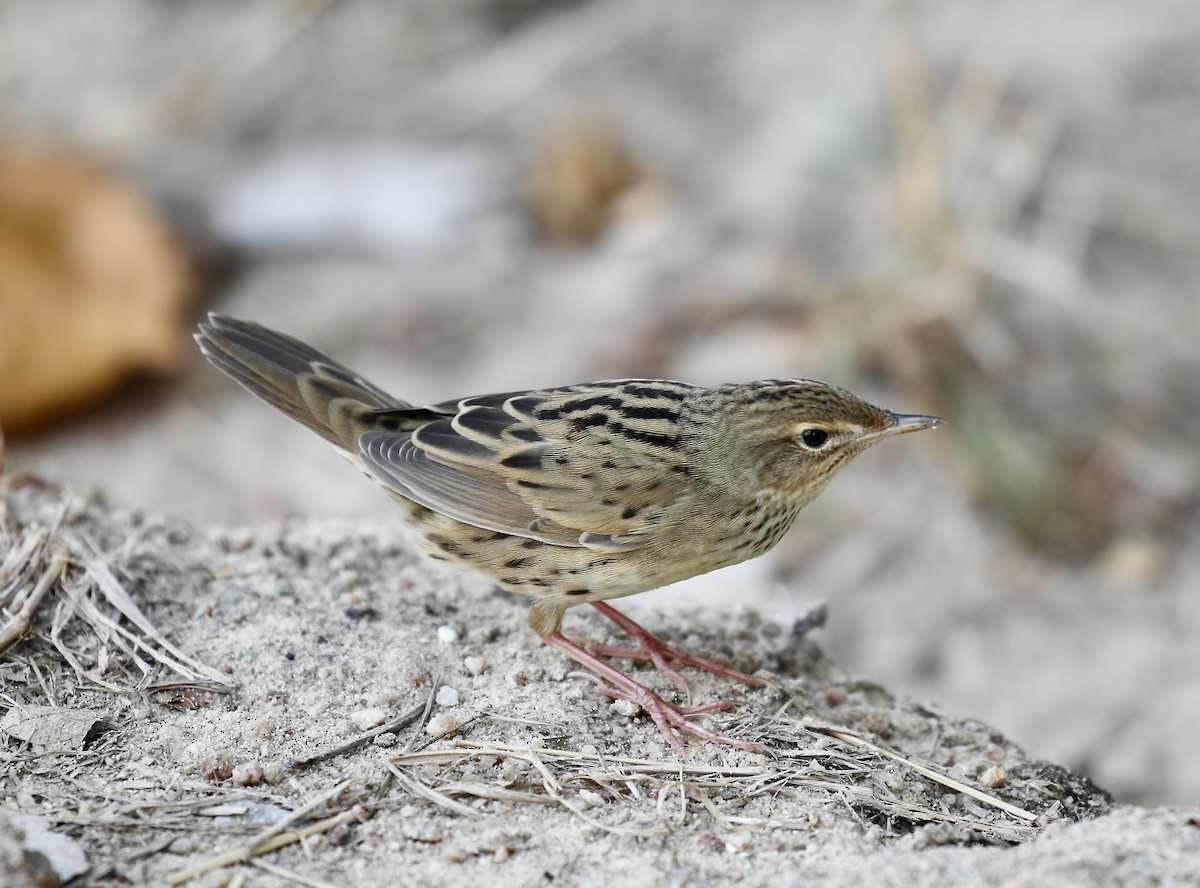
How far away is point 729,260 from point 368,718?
5604 millimetres

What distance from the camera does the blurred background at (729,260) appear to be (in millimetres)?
7117

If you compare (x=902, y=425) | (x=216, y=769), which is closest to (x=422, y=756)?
(x=216, y=769)

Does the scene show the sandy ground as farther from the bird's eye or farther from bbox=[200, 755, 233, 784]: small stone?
the bird's eye

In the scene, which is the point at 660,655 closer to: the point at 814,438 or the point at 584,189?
the point at 814,438

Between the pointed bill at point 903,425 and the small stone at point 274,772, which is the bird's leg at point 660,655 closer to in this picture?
the pointed bill at point 903,425

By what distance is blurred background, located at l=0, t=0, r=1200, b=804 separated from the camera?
23.4 feet

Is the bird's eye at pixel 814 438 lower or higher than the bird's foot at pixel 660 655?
higher

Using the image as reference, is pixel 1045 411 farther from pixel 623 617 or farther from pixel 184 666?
pixel 184 666

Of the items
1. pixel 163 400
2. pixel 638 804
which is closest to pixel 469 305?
pixel 163 400

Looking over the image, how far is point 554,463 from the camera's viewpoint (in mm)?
4672

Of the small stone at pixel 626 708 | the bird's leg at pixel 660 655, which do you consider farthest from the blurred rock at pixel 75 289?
the small stone at pixel 626 708

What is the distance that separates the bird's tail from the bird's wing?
24cm

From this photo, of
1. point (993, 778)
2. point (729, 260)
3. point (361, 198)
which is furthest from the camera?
point (361, 198)

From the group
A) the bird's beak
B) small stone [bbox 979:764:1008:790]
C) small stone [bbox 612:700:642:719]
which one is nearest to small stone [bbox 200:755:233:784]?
small stone [bbox 612:700:642:719]
